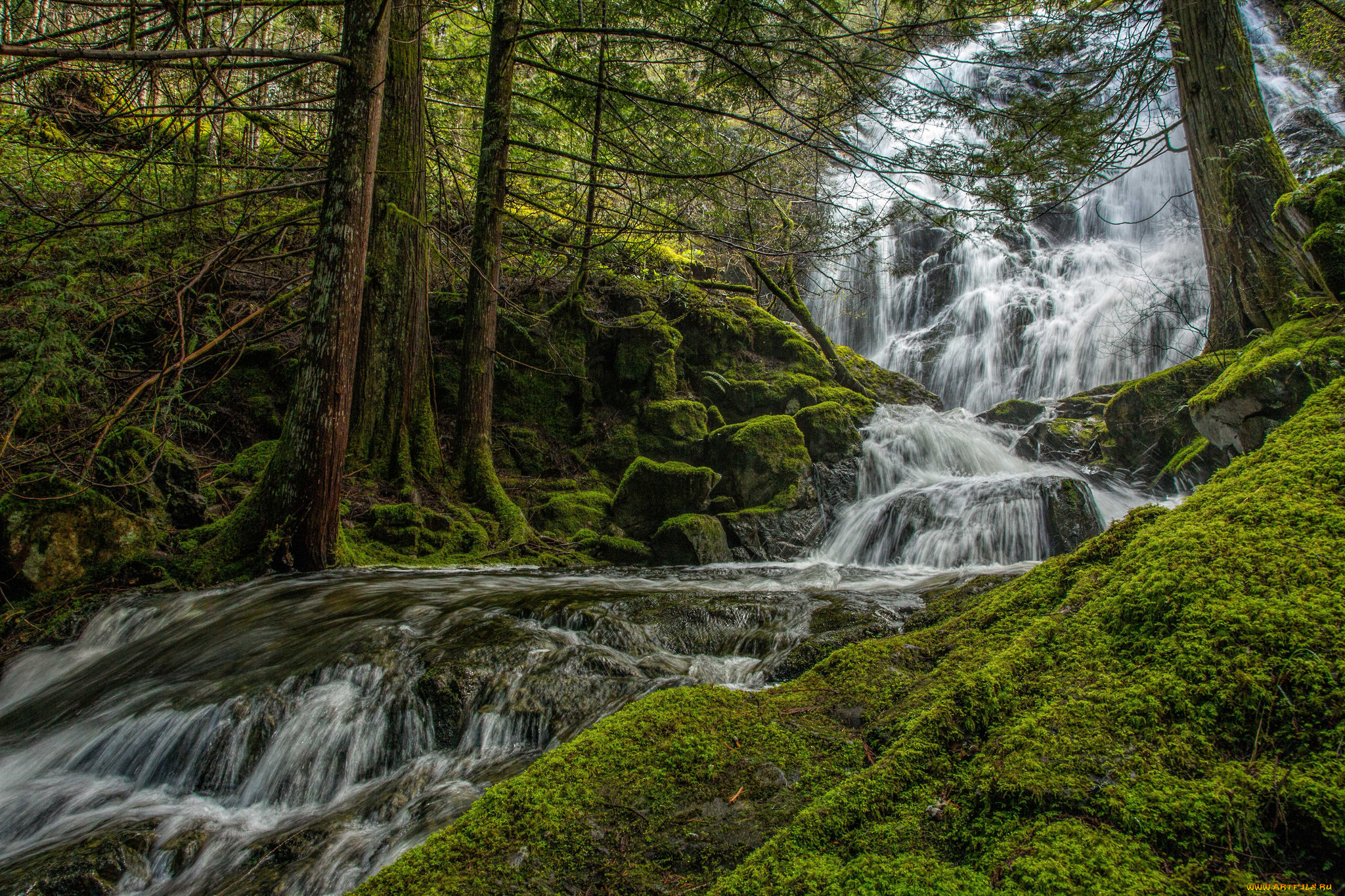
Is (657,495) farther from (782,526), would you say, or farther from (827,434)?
(827,434)

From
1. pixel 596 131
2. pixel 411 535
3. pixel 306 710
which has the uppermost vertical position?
pixel 596 131

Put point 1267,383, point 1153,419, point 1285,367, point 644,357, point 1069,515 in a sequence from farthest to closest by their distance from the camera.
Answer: point 644,357 → point 1153,419 → point 1069,515 → point 1267,383 → point 1285,367

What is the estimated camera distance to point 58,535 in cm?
507

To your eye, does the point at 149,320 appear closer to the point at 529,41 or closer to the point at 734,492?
the point at 529,41

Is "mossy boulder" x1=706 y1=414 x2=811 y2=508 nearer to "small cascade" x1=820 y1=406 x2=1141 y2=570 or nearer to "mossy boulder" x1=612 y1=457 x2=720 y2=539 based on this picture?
"mossy boulder" x1=612 y1=457 x2=720 y2=539

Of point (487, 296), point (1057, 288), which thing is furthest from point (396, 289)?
point (1057, 288)

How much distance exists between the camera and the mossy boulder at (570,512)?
8828 millimetres

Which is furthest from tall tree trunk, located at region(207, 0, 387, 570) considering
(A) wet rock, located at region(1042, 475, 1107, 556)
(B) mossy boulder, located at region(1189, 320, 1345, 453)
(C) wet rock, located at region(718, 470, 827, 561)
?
(A) wet rock, located at region(1042, 475, 1107, 556)

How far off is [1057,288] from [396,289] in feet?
57.3

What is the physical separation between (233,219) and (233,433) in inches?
125

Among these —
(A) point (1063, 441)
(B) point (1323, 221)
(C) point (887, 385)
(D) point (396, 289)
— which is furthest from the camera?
(C) point (887, 385)

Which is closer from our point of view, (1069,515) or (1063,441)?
(1069,515)

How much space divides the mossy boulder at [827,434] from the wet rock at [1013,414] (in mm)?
4431

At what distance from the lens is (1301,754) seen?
1135 mm
